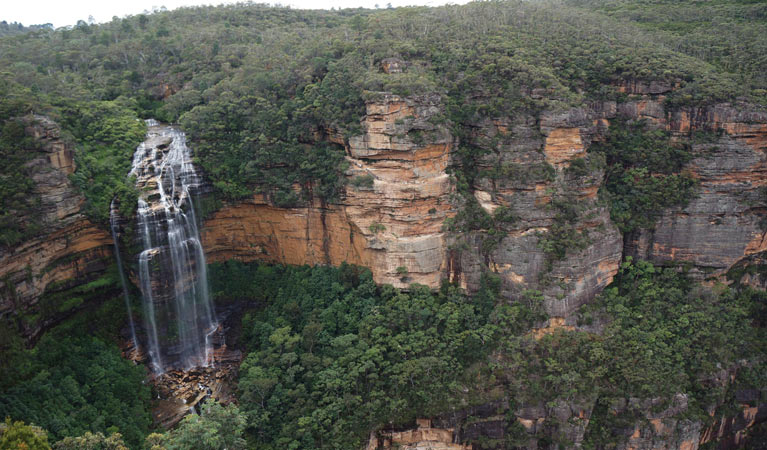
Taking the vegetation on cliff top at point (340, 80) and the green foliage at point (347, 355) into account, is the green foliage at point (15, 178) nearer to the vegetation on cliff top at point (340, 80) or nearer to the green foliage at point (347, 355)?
the vegetation on cliff top at point (340, 80)

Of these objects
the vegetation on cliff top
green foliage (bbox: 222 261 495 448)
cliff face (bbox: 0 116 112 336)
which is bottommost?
green foliage (bbox: 222 261 495 448)

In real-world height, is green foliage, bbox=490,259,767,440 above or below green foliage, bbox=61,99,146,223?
below

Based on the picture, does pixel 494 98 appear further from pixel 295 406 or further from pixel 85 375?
pixel 85 375

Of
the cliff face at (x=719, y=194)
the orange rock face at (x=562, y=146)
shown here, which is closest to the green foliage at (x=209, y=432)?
the orange rock face at (x=562, y=146)

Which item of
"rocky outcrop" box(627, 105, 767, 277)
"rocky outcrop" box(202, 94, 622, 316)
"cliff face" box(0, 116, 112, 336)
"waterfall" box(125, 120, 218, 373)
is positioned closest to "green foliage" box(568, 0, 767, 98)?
"rocky outcrop" box(627, 105, 767, 277)

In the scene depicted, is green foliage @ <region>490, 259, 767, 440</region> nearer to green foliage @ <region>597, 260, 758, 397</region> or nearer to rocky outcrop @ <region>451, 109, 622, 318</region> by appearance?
green foliage @ <region>597, 260, 758, 397</region>

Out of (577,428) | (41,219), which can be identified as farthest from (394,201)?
(41,219)
